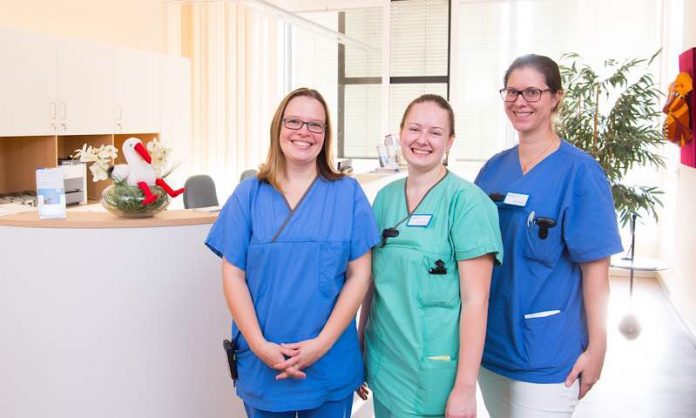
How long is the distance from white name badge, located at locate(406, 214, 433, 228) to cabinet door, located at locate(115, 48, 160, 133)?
14.4 ft

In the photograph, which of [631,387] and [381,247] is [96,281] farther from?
[631,387]

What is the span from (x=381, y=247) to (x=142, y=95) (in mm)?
4575

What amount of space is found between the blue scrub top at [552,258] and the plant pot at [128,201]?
127 centimetres

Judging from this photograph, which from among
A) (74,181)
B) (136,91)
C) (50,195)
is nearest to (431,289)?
(50,195)

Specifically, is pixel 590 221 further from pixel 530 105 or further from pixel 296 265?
pixel 296 265

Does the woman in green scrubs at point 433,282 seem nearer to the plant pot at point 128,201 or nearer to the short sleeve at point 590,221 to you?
the short sleeve at point 590,221

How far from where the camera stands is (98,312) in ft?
7.86

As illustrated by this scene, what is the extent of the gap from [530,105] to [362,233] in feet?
1.84

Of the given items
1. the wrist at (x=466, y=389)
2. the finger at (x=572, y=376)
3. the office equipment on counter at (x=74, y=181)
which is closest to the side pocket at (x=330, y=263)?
the wrist at (x=466, y=389)

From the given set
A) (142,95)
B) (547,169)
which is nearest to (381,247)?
(547,169)

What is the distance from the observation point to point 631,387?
158 inches

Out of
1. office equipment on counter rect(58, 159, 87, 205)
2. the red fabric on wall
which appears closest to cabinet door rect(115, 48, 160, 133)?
office equipment on counter rect(58, 159, 87, 205)

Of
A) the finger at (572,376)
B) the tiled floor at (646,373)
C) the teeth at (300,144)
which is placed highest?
the teeth at (300,144)

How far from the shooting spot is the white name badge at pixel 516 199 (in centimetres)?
186
